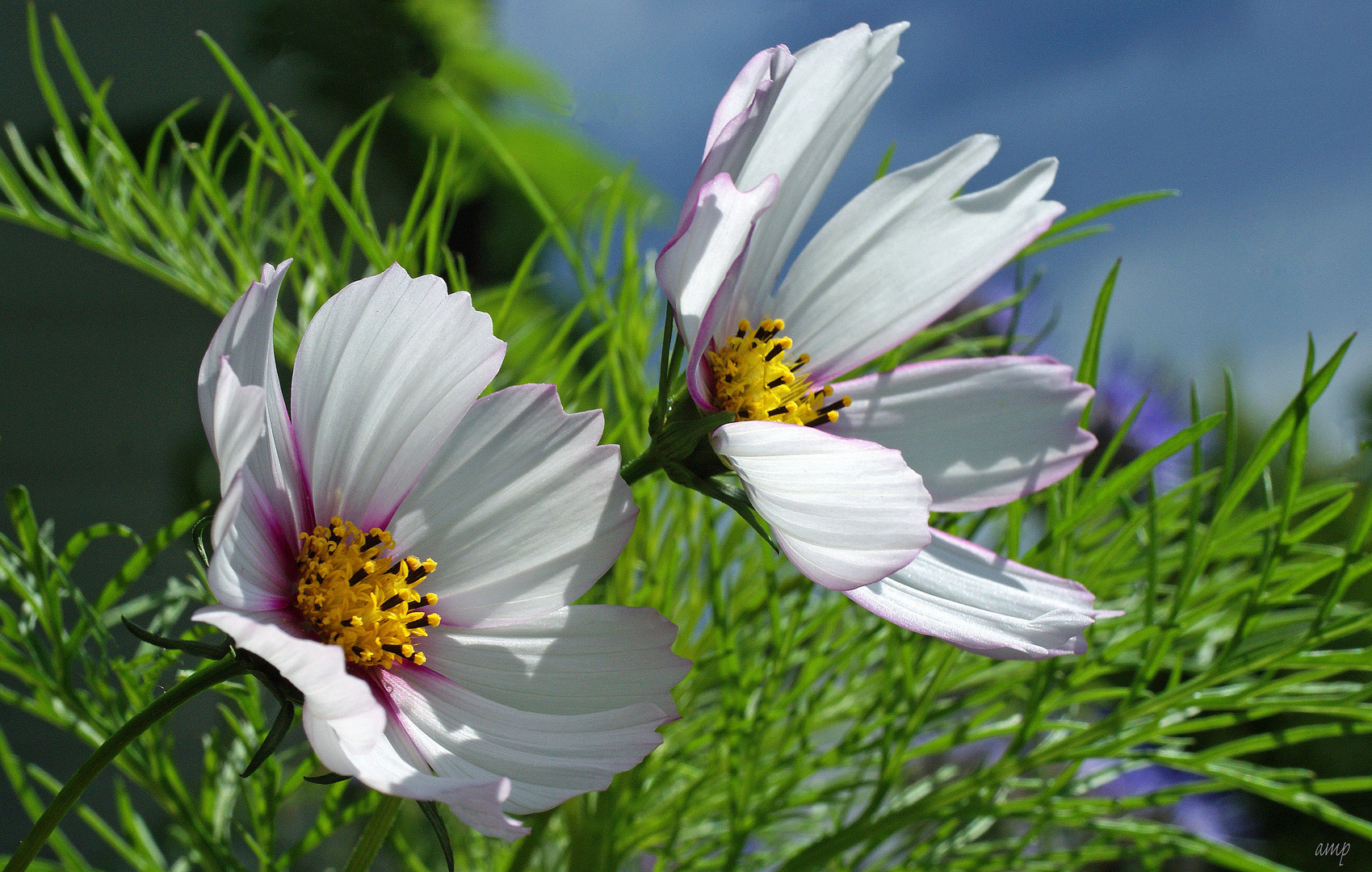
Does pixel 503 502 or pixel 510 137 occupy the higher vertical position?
pixel 510 137

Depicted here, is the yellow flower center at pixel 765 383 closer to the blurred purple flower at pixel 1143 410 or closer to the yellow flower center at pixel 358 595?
the yellow flower center at pixel 358 595

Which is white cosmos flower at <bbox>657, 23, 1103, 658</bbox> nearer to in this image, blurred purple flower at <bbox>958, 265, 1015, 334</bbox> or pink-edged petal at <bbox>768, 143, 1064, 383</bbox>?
pink-edged petal at <bbox>768, 143, 1064, 383</bbox>

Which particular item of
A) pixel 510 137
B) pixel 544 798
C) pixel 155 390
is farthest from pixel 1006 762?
pixel 510 137

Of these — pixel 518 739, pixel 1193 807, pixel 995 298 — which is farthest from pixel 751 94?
pixel 1193 807

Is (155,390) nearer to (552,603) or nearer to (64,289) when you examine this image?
(64,289)

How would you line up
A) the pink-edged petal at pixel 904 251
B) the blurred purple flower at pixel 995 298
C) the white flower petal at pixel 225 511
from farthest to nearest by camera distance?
the blurred purple flower at pixel 995 298 → the pink-edged petal at pixel 904 251 → the white flower petal at pixel 225 511

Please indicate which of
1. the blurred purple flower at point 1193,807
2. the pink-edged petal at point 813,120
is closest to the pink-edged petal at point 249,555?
the pink-edged petal at point 813,120

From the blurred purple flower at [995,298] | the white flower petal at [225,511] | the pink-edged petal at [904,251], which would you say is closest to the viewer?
the white flower petal at [225,511]
